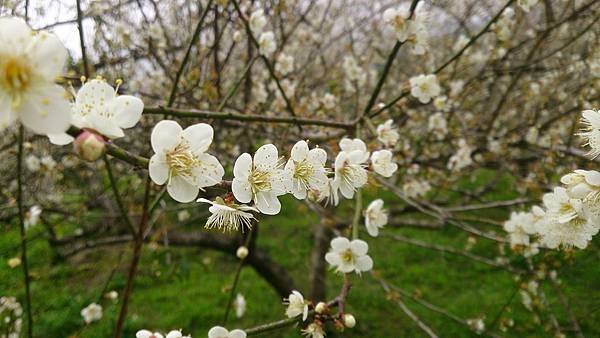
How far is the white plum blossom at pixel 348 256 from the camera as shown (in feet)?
5.60

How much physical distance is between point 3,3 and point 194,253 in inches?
145

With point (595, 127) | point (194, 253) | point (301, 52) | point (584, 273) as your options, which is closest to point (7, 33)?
point (595, 127)

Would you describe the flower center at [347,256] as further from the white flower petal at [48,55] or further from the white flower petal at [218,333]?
the white flower petal at [48,55]

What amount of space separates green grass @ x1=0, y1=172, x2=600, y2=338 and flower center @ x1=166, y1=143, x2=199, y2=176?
2.45 meters

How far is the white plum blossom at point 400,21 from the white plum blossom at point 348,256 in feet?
3.18

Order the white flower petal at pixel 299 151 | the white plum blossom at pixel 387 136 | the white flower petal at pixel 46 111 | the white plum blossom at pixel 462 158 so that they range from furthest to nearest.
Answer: the white plum blossom at pixel 462 158 < the white plum blossom at pixel 387 136 < the white flower petal at pixel 299 151 < the white flower petal at pixel 46 111

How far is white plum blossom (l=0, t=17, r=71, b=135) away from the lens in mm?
748

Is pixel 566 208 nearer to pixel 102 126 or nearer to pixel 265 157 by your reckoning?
pixel 265 157

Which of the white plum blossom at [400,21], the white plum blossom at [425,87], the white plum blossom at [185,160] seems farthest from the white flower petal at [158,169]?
the white plum blossom at [425,87]

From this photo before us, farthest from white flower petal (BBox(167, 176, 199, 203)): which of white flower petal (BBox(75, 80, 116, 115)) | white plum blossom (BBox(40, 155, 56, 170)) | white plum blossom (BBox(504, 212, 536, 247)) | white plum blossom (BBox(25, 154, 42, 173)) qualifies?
white plum blossom (BBox(25, 154, 42, 173))

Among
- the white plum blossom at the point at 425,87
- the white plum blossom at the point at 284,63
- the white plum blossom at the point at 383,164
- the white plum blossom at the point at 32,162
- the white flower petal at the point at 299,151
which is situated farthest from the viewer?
the white plum blossom at the point at 32,162

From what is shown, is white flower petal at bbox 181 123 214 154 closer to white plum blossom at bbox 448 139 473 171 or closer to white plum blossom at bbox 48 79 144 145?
white plum blossom at bbox 48 79 144 145

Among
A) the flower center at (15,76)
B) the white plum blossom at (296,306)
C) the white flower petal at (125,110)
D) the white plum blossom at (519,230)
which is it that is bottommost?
the white plum blossom at (296,306)

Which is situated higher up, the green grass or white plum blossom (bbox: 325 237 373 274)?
white plum blossom (bbox: 325 237 373 274)
